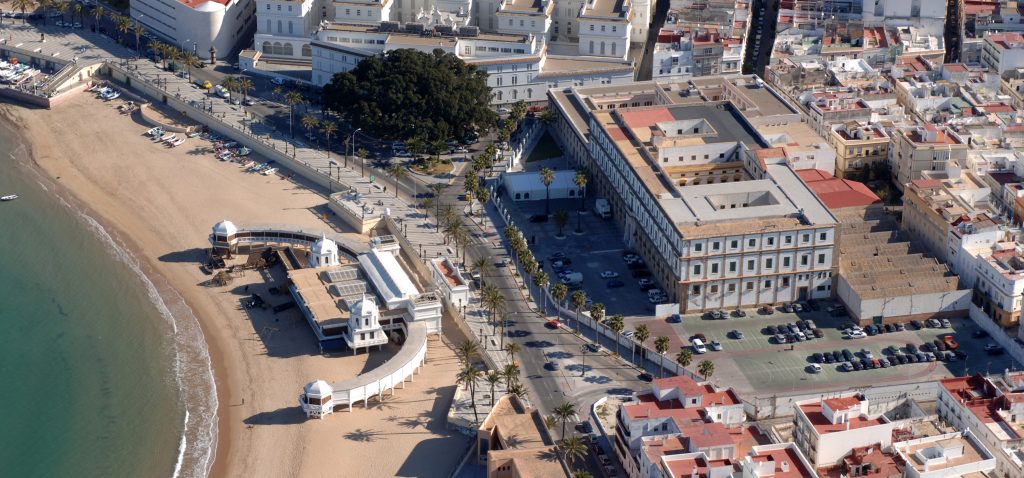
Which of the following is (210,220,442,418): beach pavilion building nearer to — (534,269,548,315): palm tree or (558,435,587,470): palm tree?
(534,269,548,315): palm tree

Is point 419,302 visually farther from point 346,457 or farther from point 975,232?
point 975,232

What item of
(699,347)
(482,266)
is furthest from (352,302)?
(699,347)

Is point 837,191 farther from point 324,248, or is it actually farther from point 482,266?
point 324,248

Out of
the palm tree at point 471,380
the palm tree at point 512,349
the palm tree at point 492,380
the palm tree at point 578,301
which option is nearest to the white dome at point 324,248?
the palm tree at point 512,349

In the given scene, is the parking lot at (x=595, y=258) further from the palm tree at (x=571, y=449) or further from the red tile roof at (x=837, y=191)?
the palm tree at (x=571, y=449)

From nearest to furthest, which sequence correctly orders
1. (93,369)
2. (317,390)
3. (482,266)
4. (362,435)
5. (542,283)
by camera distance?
(362,435) < (317,390) < (93,369) < (542,283) < (482,266)

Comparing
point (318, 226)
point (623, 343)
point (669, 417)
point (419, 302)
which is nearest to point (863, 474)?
point (669, 417)
